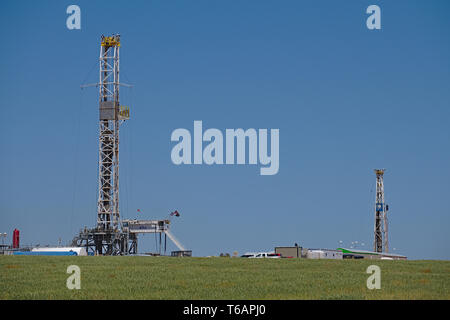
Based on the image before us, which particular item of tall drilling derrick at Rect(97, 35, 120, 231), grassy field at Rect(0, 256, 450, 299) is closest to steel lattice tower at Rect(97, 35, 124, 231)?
tall drilling derrick at Rect(97, 35, 120, 231)

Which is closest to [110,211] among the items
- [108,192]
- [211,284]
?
[108,192]

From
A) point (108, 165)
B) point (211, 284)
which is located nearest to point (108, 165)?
point (108, 165)

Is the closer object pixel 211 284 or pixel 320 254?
pixel 211 284

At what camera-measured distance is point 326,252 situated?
3681 inches

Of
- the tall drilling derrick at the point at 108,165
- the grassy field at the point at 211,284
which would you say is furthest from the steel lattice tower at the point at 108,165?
the grassy field at the point at 211,284

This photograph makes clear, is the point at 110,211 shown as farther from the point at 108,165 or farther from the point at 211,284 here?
the point at 211,284

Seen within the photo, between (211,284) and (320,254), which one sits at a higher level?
(211,284)

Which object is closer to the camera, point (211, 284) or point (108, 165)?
point (211, 284)

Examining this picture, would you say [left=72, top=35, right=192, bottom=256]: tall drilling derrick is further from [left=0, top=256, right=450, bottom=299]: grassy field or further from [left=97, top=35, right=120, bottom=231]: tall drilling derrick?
[left=0, top=256, right=450, bottom=299]: grassy field

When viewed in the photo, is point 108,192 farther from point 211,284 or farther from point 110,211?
point 211,284

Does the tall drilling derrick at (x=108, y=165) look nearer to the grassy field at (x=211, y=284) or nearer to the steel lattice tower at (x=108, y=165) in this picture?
the steel lattice tower at (x=108, y=165)
